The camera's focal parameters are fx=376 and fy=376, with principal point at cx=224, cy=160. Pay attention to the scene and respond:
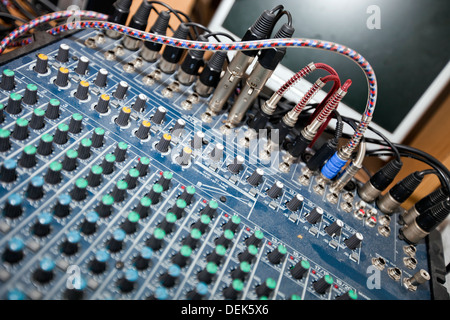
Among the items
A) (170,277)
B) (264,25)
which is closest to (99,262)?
(170,277)

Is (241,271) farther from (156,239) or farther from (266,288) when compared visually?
(156,239)

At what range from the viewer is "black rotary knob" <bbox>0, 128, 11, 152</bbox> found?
92cm

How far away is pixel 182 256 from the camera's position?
36.0 inches

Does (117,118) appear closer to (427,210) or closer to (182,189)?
(182,189)

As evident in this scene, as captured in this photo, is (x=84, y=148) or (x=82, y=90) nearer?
(x=84, y=148)

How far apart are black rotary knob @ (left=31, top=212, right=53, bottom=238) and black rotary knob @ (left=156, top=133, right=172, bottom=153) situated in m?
0.41

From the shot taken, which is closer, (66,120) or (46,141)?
(46,141)

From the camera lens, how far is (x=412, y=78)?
1.40 meters

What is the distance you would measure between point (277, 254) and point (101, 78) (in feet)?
2.56

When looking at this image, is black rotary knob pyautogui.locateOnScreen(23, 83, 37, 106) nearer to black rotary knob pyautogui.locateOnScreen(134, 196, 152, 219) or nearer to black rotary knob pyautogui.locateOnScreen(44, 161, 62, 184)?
black rotary knob pyautogui.locateOnScreen(44, 161, 62, 184)

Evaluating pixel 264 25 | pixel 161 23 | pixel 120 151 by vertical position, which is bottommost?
pixel 120 151

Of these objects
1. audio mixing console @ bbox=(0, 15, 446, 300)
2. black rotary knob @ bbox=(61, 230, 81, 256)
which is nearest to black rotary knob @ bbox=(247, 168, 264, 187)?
audio mixing console @ bbox=(0, 15, 446, 300)
